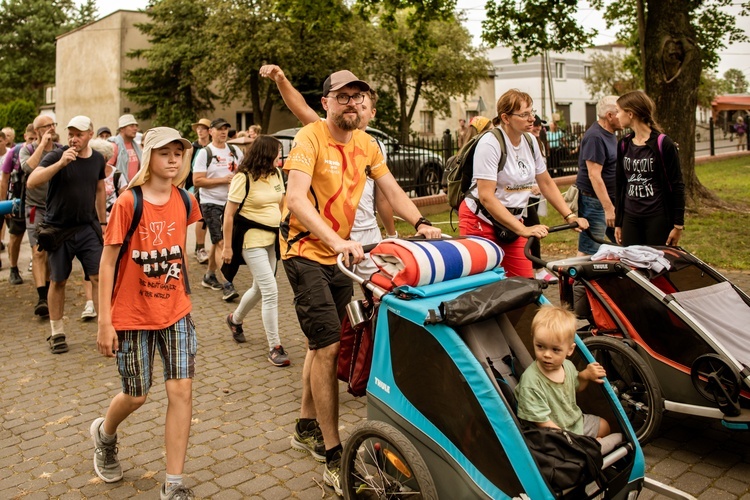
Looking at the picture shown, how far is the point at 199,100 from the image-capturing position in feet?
122

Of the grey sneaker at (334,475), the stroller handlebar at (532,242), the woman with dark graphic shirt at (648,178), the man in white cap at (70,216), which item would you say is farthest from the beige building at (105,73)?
the grey sneaker at (334,475)

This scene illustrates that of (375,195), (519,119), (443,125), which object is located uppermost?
(443,125)

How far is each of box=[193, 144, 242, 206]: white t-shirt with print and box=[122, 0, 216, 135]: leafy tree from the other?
85.5ft

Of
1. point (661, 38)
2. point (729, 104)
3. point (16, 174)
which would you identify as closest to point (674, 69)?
point (661, 38)

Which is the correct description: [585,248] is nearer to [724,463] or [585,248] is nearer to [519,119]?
[519,119]

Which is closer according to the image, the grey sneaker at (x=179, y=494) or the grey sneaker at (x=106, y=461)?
the grey sneaker at (x=179, y=494)

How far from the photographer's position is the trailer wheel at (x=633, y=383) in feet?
13.2

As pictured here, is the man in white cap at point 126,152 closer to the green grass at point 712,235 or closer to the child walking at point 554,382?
the green grass at point 712,235

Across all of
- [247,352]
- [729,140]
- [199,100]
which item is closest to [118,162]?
[247,352]

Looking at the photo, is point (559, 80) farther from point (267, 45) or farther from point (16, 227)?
point (16, 227)

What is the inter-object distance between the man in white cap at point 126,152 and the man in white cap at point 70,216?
283 cm

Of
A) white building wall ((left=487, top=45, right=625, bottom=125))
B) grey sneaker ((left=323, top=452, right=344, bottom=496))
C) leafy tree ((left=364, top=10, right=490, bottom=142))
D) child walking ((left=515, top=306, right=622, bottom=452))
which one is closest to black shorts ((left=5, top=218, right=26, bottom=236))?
grey sneaker ((left=323, top=452, right=344, bottom=496))

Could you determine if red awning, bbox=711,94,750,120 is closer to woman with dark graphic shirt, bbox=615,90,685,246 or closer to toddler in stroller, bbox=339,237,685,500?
woman with dark graphic shirt, bbox=615,90,685,246

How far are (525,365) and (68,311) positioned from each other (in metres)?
6.38
